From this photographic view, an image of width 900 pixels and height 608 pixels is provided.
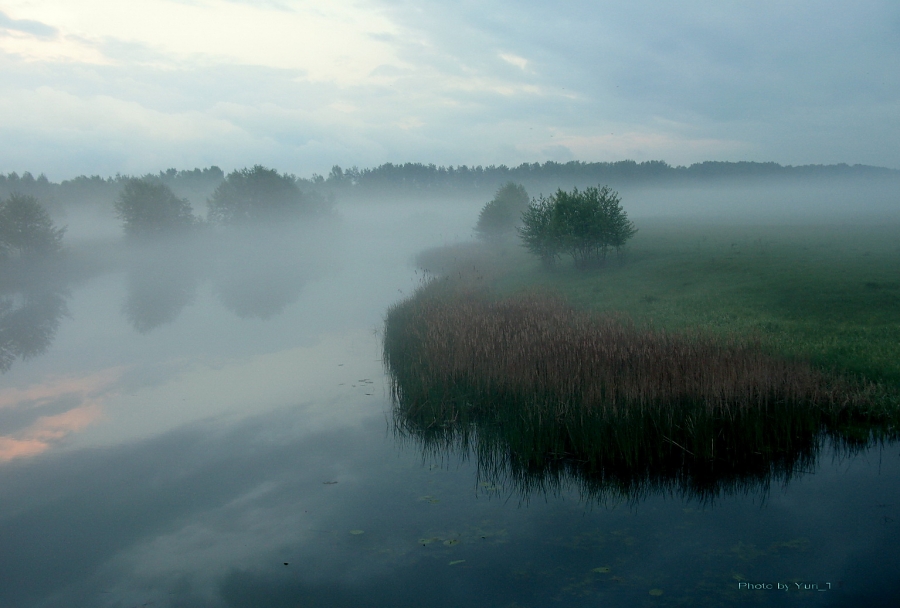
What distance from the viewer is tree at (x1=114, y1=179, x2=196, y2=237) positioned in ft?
281

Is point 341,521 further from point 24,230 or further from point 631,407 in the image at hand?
point 24,230

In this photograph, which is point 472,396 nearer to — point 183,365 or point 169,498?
point 169,498

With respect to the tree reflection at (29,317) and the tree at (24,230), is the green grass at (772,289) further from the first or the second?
the tree at (24,230)

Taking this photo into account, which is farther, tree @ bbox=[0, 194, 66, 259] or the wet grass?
tree @ bbox=[0, 194, 66, 259]

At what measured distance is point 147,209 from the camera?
8644 cm

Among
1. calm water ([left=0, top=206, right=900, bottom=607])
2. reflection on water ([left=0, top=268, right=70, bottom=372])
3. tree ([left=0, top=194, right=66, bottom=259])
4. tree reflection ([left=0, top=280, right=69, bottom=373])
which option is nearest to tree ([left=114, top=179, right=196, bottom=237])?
tree ([left=0, top=194, right=66, bottom=259])

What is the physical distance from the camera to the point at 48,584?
1035 cm

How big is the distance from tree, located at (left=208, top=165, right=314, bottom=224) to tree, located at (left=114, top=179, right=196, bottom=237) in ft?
43.0

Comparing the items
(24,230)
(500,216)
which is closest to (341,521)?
(500,216)

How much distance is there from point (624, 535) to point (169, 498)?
1066 centimetres

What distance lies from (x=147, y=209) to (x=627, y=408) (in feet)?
296

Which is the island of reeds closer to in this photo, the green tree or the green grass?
the green grass

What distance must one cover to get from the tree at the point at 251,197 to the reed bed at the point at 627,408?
9498 centimetres

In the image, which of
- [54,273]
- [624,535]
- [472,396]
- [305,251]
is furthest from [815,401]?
[305,251]
